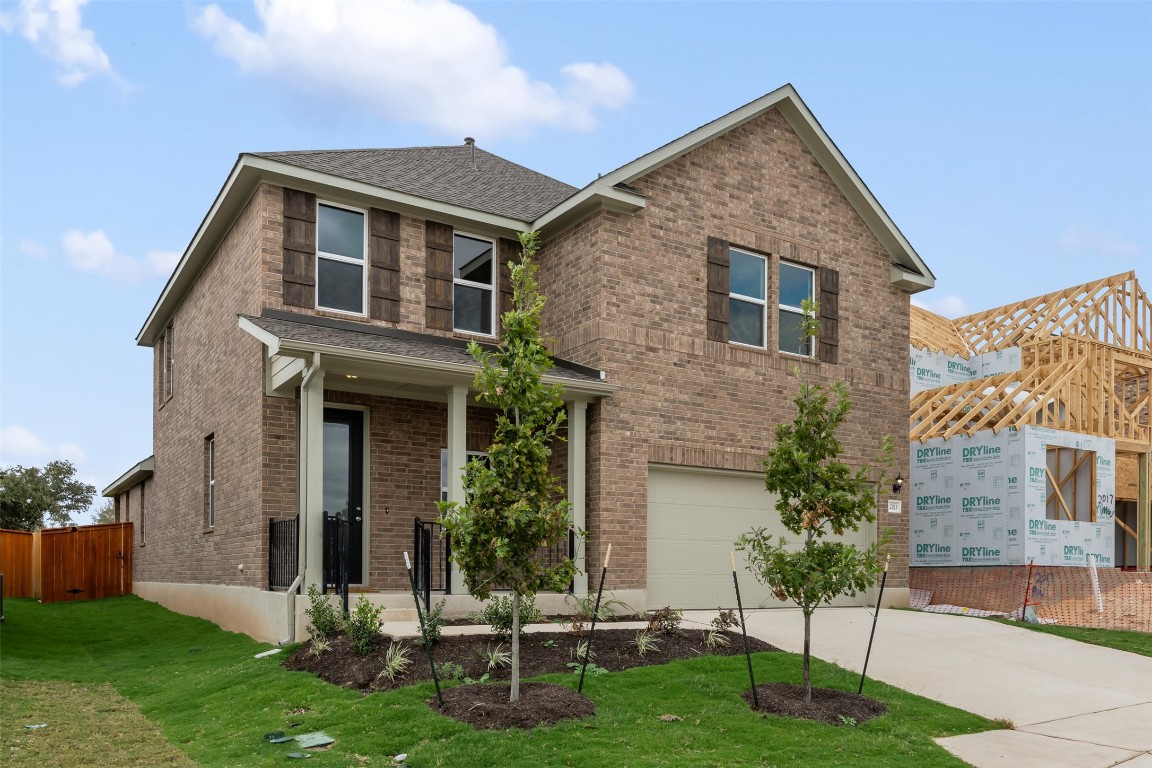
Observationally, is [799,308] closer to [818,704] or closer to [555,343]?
[555,343]

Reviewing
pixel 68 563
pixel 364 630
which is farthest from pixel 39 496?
pixel 364 630

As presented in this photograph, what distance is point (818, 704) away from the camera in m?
9.26

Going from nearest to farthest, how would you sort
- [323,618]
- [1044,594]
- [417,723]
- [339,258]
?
1. [417,723]
2. [323,618]
3. [339,258]
4. [1044,594]

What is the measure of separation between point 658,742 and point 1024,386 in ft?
49.5

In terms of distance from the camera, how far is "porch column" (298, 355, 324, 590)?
38.8ft

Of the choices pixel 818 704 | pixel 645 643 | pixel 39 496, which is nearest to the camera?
pixel 818 704

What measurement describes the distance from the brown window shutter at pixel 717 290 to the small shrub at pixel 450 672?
764cm

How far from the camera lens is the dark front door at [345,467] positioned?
13.9m

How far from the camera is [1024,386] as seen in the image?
20.0m

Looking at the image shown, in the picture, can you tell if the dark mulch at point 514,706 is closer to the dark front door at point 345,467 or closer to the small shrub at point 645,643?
the small shrub at point 645,643

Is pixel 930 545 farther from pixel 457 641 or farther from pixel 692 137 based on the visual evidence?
pixel 457 641

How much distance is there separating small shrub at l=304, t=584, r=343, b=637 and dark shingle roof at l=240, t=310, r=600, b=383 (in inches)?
117

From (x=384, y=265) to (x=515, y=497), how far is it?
22.7 feet

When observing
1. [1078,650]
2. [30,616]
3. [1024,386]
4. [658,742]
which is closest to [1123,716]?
[1078,650]
